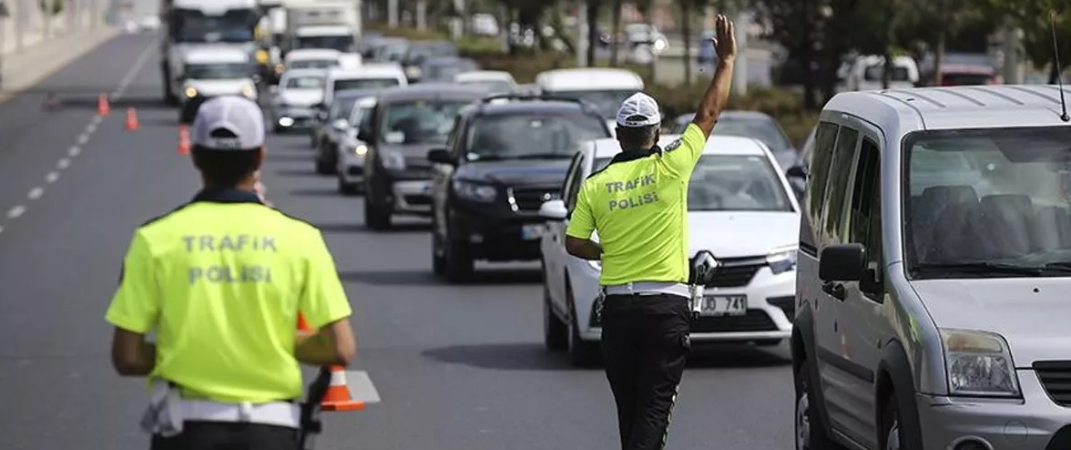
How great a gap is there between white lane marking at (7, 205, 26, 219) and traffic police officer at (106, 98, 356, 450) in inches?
1075

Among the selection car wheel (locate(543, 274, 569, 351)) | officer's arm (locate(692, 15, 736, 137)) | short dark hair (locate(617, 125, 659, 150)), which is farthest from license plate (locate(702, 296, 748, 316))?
short dark hair (locate(617, 125, 659, 150))

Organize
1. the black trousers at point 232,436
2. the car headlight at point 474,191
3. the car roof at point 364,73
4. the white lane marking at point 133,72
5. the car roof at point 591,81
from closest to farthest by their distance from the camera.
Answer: the black trousers at point 232,436
the car headlight at point 474,191
the car roof at point 591,81
the car roof at point 364,73
the white lane marking at point 133,72

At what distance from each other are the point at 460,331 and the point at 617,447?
589 cm

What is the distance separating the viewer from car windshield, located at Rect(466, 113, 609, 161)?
73.0ft

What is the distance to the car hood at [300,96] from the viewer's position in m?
54.7

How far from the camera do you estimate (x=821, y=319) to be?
33.5 feet

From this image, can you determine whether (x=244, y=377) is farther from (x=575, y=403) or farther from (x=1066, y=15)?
(x=1066, y=15)

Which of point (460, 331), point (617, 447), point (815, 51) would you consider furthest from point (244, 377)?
point (815, 51)

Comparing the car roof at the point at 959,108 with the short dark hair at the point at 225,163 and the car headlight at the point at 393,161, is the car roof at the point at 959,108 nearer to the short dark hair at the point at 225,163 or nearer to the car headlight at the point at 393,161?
the short dark hair at the point at 225,163

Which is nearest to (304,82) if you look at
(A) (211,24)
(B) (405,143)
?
(A) (211,24)

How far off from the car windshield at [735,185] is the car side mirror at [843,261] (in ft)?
22.0

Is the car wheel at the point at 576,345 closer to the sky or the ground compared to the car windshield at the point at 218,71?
closer to the sky

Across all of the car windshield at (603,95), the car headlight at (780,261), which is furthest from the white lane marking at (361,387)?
the car windshield at (603,95)

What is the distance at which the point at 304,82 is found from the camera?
5559cm
